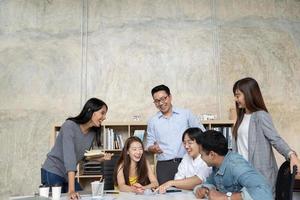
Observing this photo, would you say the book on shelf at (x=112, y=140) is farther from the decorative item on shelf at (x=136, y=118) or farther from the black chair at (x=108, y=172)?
the black chair at (x=108, y=172)

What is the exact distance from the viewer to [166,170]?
3.34m

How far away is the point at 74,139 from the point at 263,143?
128 cm

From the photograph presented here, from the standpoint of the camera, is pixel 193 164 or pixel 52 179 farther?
pixel 193 164

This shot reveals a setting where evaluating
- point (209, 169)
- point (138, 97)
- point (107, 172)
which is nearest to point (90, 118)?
point (107, 172)

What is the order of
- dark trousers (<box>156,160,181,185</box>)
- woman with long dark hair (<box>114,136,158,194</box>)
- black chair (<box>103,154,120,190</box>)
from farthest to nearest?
1. dark trousers (<box>156,160,181,185</box>)
2. black chair (<box>103,154,120,190</box>)
3. woman with long dark hair (<box>114,136,158,194</box>)

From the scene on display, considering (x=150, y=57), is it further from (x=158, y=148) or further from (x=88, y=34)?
(x=158, y=148)

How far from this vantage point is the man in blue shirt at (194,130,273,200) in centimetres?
173

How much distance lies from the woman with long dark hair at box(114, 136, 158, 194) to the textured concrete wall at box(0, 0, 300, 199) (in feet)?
5.98

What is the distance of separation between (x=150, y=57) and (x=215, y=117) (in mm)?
1195

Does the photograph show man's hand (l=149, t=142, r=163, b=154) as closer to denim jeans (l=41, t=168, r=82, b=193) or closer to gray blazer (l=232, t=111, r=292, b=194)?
denim jeans (l=41, t=168, r=82, b=193)

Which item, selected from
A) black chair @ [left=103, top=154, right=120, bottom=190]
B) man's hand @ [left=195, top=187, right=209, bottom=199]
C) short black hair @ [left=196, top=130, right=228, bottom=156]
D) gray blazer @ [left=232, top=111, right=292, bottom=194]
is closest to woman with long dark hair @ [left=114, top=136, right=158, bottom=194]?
black chair @ [left=103, top=154, right=120, bottom=190]

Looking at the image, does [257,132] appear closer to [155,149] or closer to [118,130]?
[155,149]

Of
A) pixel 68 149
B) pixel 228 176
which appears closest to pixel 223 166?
pixel 228 176

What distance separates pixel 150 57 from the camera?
498 centimetres
